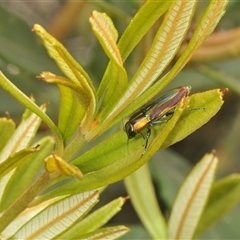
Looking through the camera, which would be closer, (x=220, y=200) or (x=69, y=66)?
(x=69, y=66)

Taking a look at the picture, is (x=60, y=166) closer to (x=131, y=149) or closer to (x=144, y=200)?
(x=131, y=149)

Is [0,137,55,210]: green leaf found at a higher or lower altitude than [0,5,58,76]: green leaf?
lower

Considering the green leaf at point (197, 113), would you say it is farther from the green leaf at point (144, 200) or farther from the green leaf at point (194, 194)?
the green leaf at point (144, 200)

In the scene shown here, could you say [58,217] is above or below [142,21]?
below

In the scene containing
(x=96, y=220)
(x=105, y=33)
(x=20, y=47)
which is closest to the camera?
(x=105, y=33)

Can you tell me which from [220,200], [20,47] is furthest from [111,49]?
[20,47]

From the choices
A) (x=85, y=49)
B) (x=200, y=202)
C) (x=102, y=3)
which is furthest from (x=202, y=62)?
(x=85, y=49)

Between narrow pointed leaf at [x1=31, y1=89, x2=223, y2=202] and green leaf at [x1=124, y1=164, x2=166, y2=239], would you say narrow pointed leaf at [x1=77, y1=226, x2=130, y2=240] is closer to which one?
narrow pointed leaf at [x1=31, y1=89, x2=223, y2=202]

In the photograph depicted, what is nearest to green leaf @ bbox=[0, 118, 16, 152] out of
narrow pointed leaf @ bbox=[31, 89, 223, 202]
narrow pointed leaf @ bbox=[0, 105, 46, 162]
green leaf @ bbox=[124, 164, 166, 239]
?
narrow pointed leaf @ bbox=[0, 105, 46, 162]
